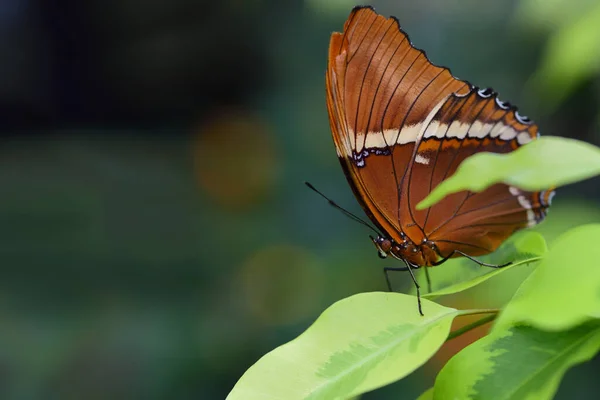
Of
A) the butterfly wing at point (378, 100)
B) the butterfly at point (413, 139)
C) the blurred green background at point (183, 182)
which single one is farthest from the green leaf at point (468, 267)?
the blurred green background at point (183, 182)

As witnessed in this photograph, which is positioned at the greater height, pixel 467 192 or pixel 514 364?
pixel 467 192

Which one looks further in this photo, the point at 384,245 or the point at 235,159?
the point at 235,159

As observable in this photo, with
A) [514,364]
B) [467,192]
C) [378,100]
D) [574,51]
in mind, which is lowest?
[514,364]

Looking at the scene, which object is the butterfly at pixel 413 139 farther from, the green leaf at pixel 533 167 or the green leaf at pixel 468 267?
the green leaf at pixel 533 167

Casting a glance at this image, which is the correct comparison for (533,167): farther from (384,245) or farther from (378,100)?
(384,245)

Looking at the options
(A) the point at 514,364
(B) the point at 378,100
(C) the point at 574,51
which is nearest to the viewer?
(A) the point at 514,364

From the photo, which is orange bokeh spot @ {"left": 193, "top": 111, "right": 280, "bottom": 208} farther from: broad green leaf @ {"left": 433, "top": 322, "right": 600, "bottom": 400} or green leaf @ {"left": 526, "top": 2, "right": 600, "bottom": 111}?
broad green leaf @ {"left": 433, "top": 322, "right": 600, "bottom": 400}

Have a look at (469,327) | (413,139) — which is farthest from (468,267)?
(469,327)
